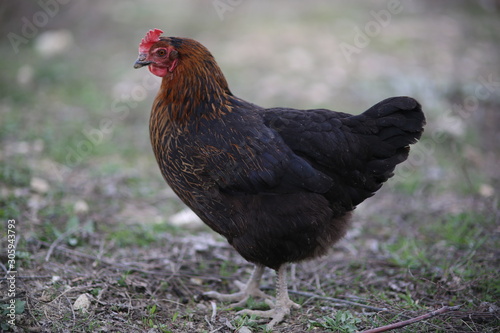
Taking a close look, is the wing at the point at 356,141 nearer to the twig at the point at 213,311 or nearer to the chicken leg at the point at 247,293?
the chicken leg at the point at 247,293

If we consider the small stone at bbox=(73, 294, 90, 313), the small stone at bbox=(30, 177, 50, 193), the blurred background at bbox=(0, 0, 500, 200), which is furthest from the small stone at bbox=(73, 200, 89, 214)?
the small stone at bbox=(73, 294, 90, 313)

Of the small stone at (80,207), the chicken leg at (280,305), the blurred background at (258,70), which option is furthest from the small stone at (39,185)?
the chicken leg at (280,305)

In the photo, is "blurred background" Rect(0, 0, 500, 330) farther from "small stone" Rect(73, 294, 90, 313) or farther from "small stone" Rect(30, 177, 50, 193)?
"small stone" Rect(73, 294, 90, 313)

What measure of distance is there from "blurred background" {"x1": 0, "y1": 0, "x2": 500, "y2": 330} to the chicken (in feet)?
4.68

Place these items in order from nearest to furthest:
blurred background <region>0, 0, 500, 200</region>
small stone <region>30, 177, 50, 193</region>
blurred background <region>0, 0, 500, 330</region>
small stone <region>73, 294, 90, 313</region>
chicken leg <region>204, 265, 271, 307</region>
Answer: small stone <region>73, 294, 90, 313</region>, chicken leg <region>204, 265, 271, 307</region>, small stone <region>30, 177, 50, 193</region>, blurred background <region>0, 0, 500, 330</region>, blurred background <region>0, 0, 500, 200</region>

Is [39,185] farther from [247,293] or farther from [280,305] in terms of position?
[280,305]

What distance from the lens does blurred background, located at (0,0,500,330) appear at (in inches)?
205

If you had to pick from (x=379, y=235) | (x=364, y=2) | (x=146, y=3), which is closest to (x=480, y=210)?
(x=379, y=235)

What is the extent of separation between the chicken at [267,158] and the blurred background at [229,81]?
143 cm

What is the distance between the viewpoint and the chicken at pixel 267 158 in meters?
3.41

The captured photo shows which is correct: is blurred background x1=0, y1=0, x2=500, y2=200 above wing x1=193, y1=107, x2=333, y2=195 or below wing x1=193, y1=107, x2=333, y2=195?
above

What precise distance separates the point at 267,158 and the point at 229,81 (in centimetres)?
496

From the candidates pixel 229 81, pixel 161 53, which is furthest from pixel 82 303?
pixel 229 81

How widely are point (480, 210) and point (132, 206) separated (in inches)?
163
